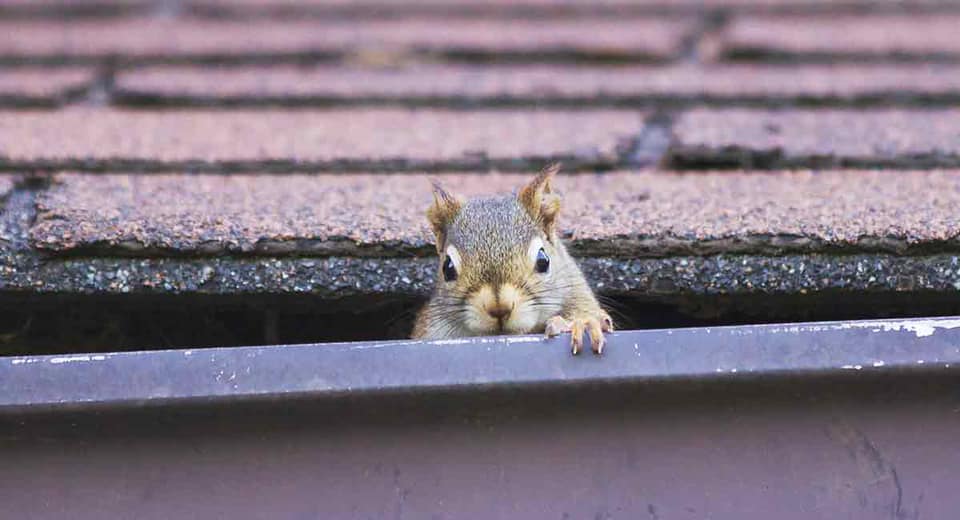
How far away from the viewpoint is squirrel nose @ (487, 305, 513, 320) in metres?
1.57

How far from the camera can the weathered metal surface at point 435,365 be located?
1107 mm

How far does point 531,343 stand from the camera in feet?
3.73

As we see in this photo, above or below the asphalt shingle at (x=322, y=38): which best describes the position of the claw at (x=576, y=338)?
below

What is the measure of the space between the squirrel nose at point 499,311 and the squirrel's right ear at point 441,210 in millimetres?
100

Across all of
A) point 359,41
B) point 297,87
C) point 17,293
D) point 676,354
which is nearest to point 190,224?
point 17,293

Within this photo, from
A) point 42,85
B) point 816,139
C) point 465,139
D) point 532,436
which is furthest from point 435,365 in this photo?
point 42,85

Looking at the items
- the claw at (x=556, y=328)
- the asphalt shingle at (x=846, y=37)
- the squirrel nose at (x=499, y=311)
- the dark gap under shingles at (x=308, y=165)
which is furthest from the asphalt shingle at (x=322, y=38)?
the claw at (x=556, y=328)

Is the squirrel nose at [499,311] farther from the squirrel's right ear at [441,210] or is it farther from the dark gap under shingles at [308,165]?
the dark gap under shingles at [308,165]

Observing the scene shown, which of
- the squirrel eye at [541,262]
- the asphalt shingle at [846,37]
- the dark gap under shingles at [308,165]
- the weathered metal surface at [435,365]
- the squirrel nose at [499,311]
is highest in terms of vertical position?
the asphalt shingle at [846,37]

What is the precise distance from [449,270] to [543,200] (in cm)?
15

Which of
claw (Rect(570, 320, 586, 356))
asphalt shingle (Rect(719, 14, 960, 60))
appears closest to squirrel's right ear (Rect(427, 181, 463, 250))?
claw (Rect(570, 320, 586, 356))

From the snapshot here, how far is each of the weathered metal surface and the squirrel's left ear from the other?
46 centimetres

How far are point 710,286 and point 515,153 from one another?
536mm

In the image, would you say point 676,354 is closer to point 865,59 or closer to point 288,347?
point 288,347
